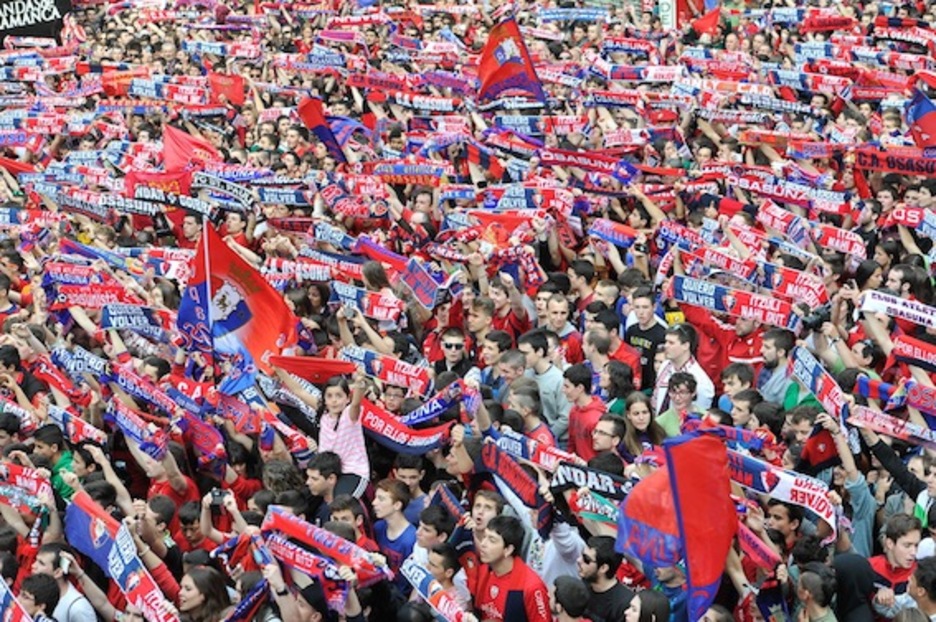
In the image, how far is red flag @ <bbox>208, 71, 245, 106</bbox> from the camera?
17.1 metres

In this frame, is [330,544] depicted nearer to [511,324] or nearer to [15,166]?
[511,324]

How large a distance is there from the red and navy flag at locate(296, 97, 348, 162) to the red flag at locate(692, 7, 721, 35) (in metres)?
6.79

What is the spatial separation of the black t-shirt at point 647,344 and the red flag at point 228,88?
891 cm

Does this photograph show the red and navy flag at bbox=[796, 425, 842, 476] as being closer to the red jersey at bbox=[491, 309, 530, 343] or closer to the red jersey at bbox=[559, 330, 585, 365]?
the red jersey at bbox=[559, 330, 585, 365]

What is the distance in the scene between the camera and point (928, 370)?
26.5ft

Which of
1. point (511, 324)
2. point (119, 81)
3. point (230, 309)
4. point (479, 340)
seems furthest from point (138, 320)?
point (119, 81)

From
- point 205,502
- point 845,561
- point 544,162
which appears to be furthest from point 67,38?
point 845,561

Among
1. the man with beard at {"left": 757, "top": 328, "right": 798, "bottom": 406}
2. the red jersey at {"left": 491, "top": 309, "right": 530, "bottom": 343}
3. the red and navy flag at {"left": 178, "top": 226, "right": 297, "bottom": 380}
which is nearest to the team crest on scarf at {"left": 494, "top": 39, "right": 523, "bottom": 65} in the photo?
the red jersey at {"left": 491, "top": 309, "right": 530, "bottom": 343}

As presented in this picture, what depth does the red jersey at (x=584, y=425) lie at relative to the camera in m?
8.02

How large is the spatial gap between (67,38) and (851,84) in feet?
42.3

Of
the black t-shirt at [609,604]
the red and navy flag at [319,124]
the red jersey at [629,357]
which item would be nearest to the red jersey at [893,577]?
the black t-shirt at [609,604]

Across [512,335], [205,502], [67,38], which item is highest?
[205,502]

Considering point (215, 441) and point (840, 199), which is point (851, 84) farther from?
point (215, 441)

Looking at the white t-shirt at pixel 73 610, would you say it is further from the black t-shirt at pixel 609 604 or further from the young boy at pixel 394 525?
the black t-shirt at pixel 609 604
